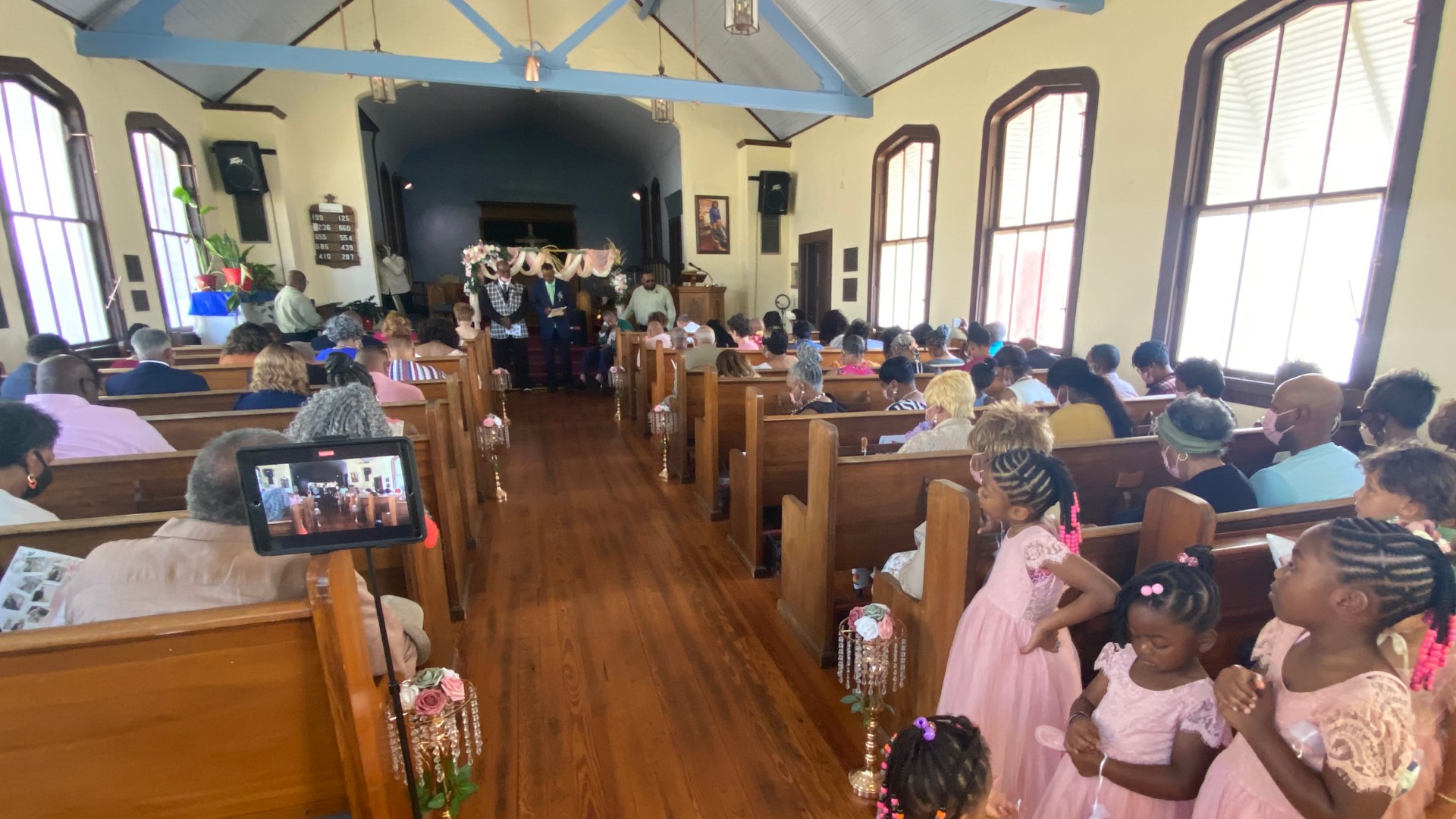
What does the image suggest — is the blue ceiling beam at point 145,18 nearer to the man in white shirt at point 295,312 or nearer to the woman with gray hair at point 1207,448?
the man in white shirt at point 295,312

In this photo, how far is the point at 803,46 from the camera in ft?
24.2

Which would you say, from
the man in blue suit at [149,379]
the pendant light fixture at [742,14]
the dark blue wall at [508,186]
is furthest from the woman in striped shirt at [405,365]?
the dark blue wall at [508,186]

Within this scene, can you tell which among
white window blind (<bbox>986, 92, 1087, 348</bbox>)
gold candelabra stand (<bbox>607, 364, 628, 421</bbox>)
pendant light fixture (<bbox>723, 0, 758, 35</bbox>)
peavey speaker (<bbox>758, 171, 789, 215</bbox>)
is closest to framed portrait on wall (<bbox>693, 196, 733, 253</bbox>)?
peavey speaker (<bbox>758, 171, 789, 215</bbox>)

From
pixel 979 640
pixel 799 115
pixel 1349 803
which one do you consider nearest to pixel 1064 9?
pixel 799 115

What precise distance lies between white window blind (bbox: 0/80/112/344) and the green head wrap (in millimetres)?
7008

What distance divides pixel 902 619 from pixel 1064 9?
5284mm

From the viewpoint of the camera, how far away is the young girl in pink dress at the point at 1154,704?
3.64ft

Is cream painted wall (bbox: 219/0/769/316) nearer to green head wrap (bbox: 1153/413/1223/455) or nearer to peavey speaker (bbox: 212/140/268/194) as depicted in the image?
peavey speaker (bbox: 212/140/268/194)

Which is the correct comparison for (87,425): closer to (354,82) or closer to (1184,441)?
(1184,441)

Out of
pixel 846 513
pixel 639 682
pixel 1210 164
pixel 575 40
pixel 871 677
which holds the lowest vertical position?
pixel 639 682

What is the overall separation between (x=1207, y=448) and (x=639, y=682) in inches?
80.1

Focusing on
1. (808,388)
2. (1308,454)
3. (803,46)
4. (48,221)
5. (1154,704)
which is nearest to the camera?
(1154,704)

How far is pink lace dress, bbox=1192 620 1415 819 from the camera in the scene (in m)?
0.89

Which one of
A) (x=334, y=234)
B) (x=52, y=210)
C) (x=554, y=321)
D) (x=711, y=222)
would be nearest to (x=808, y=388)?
(x=554, y=321)
